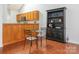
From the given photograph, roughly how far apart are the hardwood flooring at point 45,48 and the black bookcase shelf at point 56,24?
0.16 metres

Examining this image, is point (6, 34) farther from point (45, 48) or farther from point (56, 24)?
point (56, 24)

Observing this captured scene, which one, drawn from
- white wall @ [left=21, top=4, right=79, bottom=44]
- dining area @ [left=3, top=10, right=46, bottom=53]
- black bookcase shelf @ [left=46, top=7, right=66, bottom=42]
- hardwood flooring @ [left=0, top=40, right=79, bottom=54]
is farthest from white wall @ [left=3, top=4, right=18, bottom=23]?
black bookcase shelf @ [left=46, top=7, right=66, bottom=42]

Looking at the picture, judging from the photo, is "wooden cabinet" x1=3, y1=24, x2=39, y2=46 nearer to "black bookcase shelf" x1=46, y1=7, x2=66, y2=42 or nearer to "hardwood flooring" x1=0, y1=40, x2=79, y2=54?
"hardwood flooring" x1=0, y1=40, x2=79, y2=54

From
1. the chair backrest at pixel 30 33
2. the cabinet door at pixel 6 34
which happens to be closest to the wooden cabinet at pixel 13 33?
the cabinet door at pixel 6 34

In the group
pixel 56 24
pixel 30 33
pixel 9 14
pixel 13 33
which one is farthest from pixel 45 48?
pixel 9 14

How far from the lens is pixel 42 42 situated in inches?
115

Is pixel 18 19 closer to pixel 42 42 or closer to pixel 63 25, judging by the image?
pixel 42 42

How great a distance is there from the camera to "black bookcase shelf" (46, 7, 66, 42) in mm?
2885

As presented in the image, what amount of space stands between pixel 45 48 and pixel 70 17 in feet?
3.46

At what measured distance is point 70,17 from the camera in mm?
3035

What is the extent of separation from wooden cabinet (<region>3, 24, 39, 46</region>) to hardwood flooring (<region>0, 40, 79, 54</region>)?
0.12 m
